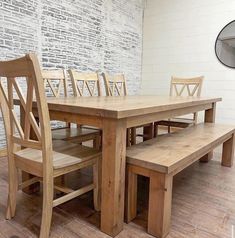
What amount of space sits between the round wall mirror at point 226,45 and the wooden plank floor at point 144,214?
2585 mm

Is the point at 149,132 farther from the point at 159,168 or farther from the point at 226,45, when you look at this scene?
the point at 226,45

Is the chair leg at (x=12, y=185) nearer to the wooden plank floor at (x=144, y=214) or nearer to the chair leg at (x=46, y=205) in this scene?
the wooden plank floor at (x=144, y=214)

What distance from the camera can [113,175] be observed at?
1.31 meters

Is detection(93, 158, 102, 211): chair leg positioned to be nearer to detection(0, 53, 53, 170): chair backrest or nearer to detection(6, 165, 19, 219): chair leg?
detection(0, 53, 53, 170): chair backrest

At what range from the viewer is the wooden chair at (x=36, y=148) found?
1.17m

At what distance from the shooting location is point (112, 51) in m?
4.38

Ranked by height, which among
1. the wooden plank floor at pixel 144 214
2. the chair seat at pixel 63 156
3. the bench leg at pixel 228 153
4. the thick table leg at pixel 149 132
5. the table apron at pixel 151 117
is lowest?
the wooden plank floor at pixel 144 214

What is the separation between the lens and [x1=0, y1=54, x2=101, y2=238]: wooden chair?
46.0 inches

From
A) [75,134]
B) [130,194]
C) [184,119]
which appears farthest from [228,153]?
[75,134]

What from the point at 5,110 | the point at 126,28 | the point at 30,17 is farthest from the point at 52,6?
the point at 5,110

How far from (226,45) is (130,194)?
3.61m

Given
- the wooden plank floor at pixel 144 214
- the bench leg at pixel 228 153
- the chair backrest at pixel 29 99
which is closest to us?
the chair backrest at pixel 29 99

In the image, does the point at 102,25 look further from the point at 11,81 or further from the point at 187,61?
the point at 11,81

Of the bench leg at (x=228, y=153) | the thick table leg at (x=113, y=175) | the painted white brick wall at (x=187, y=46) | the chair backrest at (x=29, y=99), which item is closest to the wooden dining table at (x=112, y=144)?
the thick table leg at (x=113, y=175)
